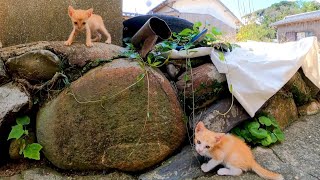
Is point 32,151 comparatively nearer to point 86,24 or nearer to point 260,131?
point 86,24

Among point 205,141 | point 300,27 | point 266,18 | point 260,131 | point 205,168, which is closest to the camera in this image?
point 205,141

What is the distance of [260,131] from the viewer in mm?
2912

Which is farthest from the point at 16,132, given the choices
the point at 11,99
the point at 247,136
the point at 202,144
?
the point at 247,136

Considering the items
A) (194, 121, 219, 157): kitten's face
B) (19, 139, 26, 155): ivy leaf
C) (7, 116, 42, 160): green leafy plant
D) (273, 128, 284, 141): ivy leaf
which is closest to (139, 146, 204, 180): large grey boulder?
(194, 121, 219, 157): kitten's face

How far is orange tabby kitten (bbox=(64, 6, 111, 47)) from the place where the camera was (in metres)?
2.82

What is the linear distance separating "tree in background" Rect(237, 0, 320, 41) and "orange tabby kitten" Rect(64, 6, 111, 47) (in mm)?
3879

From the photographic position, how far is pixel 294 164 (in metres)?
2.72

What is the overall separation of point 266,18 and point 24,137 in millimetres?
8930

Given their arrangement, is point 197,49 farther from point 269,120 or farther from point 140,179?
point 140,179

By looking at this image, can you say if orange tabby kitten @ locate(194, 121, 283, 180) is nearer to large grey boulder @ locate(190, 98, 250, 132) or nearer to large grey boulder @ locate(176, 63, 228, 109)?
large grey boulder @ locate(190, 98, 250, 132)

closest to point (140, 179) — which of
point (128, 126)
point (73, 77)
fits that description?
point (128, 126)

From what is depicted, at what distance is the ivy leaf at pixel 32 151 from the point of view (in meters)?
2.68

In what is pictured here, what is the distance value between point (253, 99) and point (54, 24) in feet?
8.49

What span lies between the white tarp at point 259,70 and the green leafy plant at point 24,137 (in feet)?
6.57
